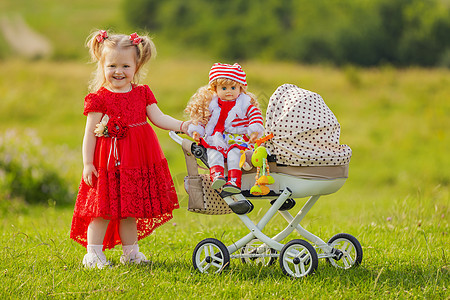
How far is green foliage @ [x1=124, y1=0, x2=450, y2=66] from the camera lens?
87.2 ft

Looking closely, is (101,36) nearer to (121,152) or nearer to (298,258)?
(121,152)

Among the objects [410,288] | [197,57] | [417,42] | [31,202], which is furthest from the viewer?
[197,57]

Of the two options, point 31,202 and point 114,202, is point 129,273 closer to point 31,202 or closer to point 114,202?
point 114,202

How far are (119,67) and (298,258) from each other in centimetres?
178

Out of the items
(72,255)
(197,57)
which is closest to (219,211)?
(72,255)

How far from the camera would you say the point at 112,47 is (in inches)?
156

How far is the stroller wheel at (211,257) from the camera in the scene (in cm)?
375

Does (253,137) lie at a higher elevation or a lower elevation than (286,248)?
higher

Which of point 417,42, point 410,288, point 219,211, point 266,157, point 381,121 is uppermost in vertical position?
point 417,42

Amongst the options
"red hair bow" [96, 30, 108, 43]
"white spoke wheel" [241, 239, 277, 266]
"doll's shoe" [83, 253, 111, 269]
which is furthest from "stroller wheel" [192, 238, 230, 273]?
"red hair bow" [96, 30, 108, 43]

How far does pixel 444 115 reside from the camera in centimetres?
1631

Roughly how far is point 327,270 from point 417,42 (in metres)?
24.7

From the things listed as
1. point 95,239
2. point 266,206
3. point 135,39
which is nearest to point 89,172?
point 95,239

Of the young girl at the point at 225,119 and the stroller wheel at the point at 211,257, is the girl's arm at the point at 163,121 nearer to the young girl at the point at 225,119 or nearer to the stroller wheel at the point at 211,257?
the young girl at the point at 225,119
